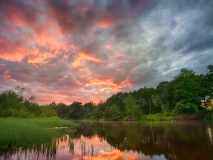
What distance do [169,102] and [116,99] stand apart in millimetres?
66766

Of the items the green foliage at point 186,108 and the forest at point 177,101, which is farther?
the green foliage at point 186,108

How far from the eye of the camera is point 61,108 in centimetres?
19800

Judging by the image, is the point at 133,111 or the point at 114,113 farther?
the point at 114,113

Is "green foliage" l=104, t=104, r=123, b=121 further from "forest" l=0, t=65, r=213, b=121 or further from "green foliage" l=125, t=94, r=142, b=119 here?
"green foliage" l=125, t=94, r=142, b=119

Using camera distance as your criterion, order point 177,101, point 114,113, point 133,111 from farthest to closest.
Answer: point 114,113 < point 133,111 < point 177,101

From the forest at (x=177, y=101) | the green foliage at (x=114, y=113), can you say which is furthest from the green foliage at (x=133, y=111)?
the green foliage at (x=114, y=113)

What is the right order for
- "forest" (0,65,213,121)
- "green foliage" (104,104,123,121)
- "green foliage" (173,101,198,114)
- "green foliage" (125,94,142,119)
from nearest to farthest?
"forest" (0,65,213,121) < "green foliage" (173,101,198,114) < "green foliage" (125,94,142,119) < "green foliage" (104,104,123,121)

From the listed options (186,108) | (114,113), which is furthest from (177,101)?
(114,113)

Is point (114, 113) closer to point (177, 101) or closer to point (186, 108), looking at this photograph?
point (177, 101)

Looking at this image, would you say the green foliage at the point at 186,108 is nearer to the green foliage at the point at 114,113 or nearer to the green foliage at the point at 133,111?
the green foliage at the point at 133,111

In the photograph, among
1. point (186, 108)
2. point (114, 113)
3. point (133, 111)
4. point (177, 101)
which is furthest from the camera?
point (114, 113)

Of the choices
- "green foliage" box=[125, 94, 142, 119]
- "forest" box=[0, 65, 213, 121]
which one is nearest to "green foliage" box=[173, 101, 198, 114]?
"forest" box=[0, 65, 213, 121]

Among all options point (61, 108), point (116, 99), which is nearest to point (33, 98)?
point (116, 99)

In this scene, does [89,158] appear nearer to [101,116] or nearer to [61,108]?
[101,116]
